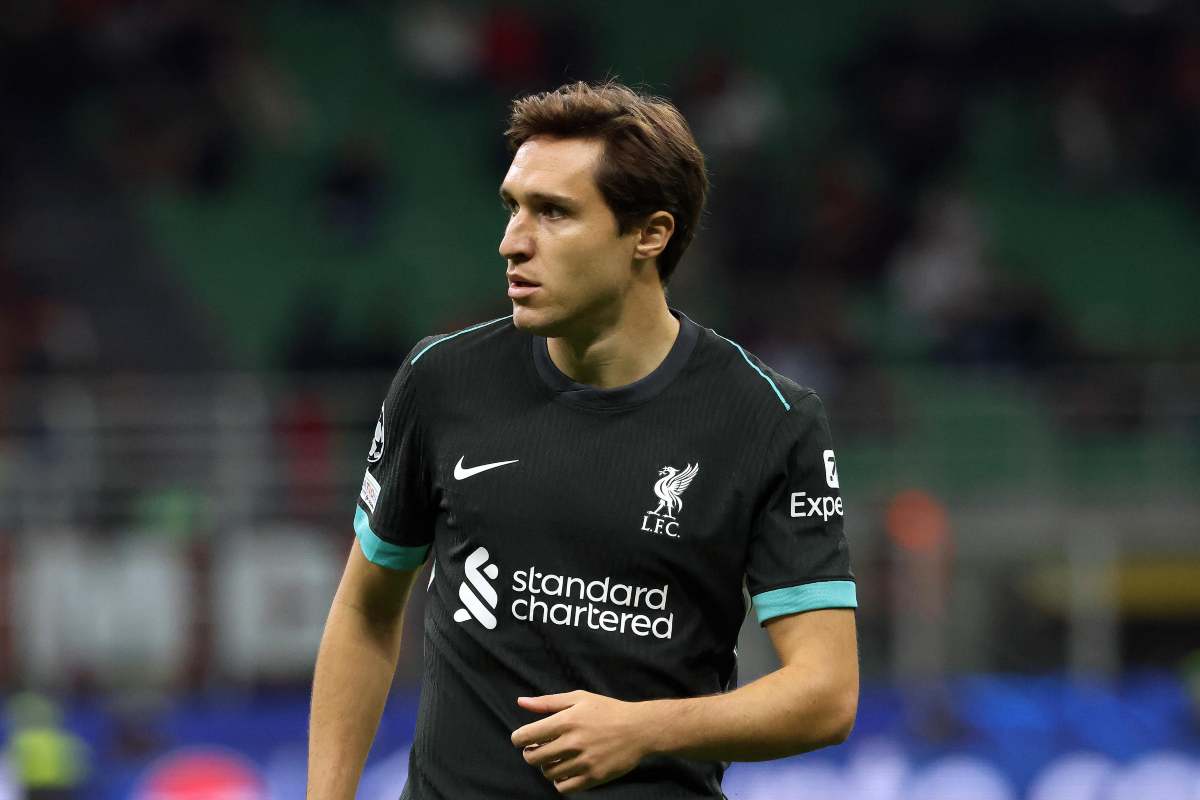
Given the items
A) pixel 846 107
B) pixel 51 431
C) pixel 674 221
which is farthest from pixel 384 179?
pixel 674 221

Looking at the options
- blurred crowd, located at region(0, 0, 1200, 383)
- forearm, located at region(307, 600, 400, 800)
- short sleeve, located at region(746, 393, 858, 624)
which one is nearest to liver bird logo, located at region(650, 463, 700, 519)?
short sleeve, located at region(746, 393, 858, 624)

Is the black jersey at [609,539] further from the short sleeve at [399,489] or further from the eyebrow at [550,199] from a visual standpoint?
the eyebrow at [550,199]

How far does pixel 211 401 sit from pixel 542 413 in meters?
8.63

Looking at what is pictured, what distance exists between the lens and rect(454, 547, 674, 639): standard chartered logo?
3.20 m

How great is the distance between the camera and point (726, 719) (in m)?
3.07

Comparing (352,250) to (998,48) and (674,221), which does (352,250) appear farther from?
(674,221)

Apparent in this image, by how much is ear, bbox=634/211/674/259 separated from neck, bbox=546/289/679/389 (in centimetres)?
9

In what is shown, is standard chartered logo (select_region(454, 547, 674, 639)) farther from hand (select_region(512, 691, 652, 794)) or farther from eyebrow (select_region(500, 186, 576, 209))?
eyebrow (select_region(500, 186, 576, 209))

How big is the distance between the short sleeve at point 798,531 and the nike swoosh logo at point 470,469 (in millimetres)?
438

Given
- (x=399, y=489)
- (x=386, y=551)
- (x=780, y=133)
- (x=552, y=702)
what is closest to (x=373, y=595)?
(x=386, y=551)

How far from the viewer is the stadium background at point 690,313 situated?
30.2 feet

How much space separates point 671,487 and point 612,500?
101 mm

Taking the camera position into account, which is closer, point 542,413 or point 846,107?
point 542,413

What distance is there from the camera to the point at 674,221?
3.34m
